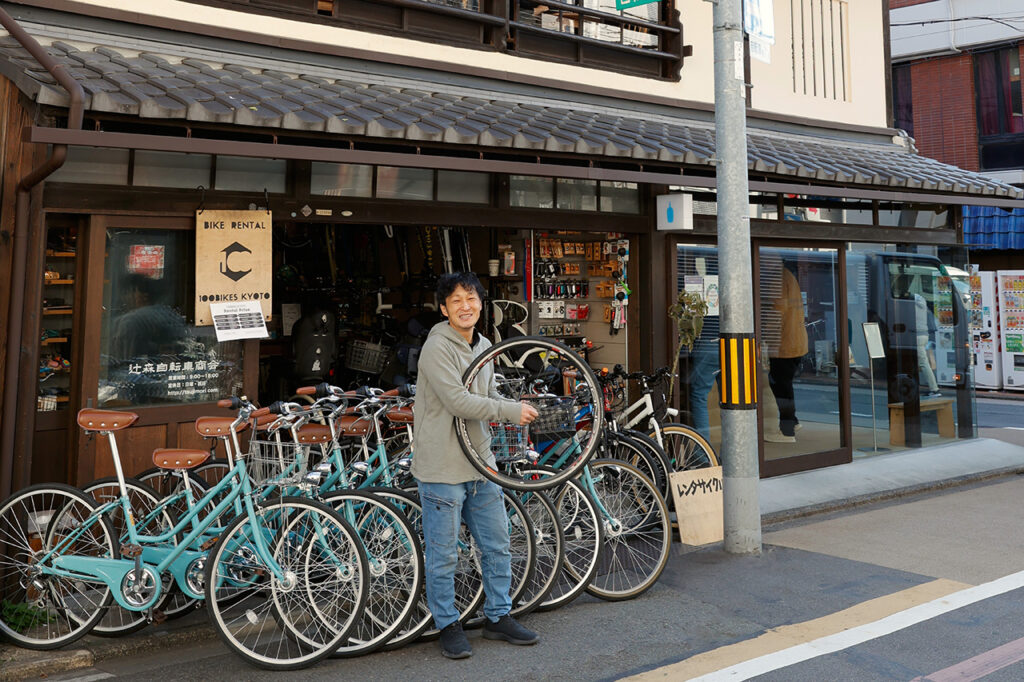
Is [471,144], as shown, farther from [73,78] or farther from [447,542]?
[447,542]

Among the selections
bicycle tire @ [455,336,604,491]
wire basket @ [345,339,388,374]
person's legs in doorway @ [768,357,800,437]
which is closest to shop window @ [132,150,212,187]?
bicycle tire @ [455,336,604,491]

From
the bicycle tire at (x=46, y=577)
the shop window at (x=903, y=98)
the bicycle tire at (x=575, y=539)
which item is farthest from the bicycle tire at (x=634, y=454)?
the shop window at (x=903, y=98)

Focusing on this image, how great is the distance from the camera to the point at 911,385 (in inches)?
448

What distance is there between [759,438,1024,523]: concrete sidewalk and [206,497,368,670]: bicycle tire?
16.1 ft

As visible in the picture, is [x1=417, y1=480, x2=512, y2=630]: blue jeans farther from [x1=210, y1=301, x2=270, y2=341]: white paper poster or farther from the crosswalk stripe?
[x1=210, y1=301, x2=270, y2=341]: white paper poster

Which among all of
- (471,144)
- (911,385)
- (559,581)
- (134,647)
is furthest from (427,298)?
(911,385)

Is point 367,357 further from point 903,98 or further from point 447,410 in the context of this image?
point 903,98

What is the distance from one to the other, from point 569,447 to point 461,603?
1.56m

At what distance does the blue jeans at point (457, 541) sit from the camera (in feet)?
15.7

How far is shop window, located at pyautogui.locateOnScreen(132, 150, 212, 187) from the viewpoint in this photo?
6.18 m

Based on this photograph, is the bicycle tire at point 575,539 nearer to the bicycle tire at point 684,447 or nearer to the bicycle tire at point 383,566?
the bicycle tire at point 383,566

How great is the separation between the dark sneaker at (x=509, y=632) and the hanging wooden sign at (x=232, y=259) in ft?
10.5

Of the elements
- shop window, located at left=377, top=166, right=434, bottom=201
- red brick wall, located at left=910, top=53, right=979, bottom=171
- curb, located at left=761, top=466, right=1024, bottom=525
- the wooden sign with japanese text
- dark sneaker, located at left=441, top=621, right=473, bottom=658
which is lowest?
dark sneaker, located at left=441, top=621, right=473, bottom=658

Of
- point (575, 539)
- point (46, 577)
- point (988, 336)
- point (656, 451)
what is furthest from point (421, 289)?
point (988, 336)
